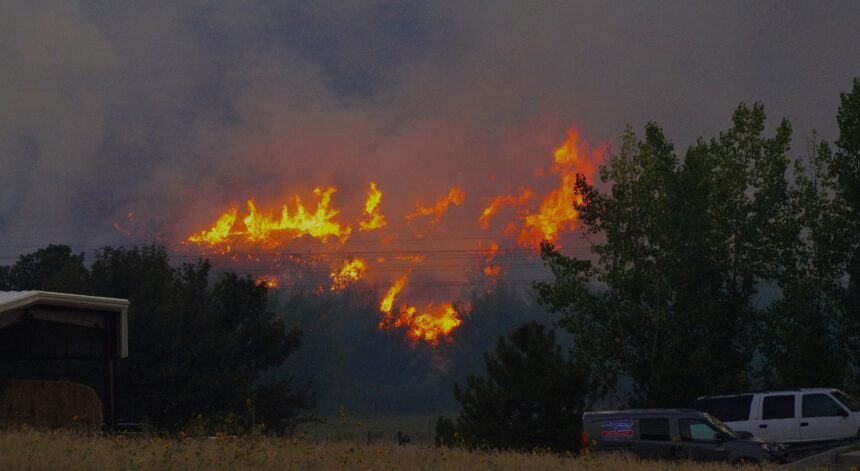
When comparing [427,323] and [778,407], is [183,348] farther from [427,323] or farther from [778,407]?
[427,323]

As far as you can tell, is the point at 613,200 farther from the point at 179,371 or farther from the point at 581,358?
the point at 179,371

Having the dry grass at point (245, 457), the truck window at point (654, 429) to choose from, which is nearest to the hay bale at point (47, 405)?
the dry grass at point (245, 457)

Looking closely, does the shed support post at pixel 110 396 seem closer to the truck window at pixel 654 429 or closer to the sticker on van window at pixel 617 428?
the sticker on van window at pixel 617 428

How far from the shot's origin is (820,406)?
99.0ft

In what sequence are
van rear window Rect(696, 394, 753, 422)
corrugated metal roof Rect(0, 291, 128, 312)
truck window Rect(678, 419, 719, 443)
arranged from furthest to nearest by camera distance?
van rear window Rect(696, 394, 753, 422) < truck window Rect(678, 419, 719, 443) < corrugated metal roof Rect(0, 291, 128, 312)

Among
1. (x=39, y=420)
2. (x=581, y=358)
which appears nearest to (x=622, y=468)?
(x=39, y=420)

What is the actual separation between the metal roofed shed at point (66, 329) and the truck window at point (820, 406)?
1858 centimetres

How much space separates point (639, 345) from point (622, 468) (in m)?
28.0

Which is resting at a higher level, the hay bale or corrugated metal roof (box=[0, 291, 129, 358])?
corrugated metal roof (box=[0, 291, 129, 358])

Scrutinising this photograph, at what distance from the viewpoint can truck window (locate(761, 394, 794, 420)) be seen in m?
30.5

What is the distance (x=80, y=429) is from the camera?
24.0m

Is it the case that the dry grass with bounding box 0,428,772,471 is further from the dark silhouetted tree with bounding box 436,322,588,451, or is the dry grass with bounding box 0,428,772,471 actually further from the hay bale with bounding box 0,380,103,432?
the dark silhouetted tree with bounding box 436,322,588,451

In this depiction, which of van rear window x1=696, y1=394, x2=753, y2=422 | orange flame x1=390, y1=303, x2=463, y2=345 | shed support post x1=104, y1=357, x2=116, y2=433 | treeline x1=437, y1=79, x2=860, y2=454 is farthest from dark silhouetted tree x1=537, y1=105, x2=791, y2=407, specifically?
orange flame x1=390, y1=303, x2=463, y2=345

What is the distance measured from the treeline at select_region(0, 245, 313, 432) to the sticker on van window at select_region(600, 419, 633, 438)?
97.5ft
